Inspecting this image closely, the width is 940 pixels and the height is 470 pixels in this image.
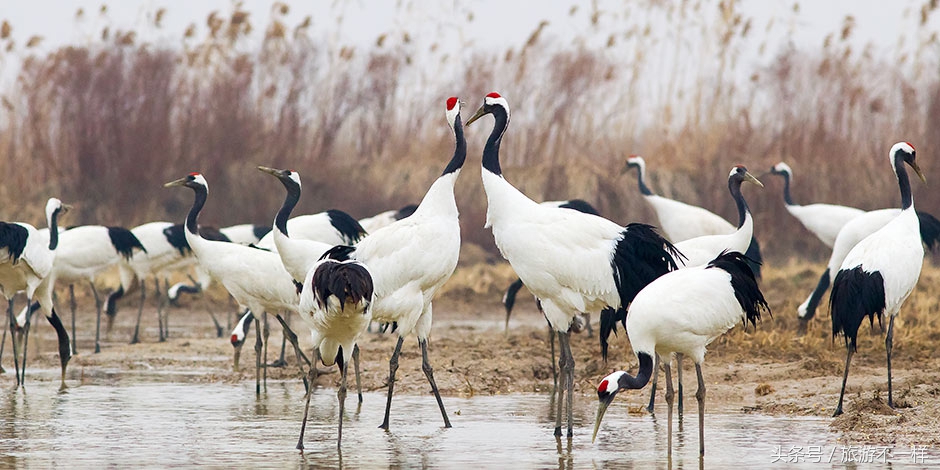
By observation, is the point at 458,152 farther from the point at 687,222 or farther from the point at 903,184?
the point at 687,222

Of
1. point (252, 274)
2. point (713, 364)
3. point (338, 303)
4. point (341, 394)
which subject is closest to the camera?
point (338, 303)

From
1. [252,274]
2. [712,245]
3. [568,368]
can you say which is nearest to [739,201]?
[712,245]

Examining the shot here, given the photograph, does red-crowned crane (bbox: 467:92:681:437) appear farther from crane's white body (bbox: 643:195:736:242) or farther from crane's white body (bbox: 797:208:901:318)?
crane's white body (bbox: 643:195:736:242)

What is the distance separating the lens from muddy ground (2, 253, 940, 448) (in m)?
8.08

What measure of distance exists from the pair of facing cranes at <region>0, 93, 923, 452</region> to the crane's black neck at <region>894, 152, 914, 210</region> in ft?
1.59

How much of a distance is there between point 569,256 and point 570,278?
125 millimetres

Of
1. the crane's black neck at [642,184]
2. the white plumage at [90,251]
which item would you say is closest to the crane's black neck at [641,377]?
the crane's black neck at [642,184]

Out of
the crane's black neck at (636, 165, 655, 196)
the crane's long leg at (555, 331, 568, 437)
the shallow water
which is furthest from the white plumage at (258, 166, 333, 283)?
the crane's black neck at (636, 165, 655, 196)

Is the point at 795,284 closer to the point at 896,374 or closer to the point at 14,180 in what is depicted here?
the point at 896,374

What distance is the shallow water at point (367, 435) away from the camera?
6.58 meters

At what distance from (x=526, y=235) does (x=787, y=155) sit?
1240 cm

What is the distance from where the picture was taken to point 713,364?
10.0m

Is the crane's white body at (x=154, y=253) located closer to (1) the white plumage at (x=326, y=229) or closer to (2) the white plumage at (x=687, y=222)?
(1) the white plumage at (x=326, y=229)

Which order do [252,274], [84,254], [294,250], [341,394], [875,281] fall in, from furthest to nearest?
[84,254], [252,274], [294,250], [875,281], [341,394]
